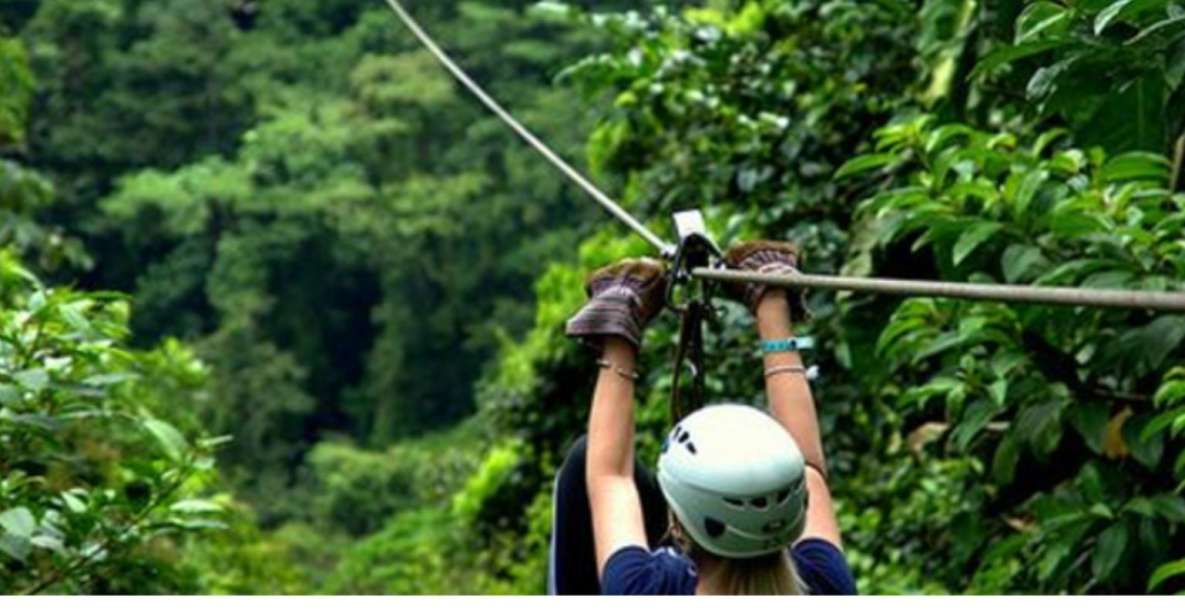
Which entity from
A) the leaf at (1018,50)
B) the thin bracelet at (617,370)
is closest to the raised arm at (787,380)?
the thin bracelet at (617,370)

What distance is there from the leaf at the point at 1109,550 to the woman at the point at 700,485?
500 millimetres

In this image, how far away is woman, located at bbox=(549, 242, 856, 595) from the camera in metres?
1.34

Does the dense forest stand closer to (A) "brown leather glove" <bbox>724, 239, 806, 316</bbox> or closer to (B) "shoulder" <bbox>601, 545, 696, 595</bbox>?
(A) "brown leather glove" <bbox>724, 239, 806, 316</bbox>

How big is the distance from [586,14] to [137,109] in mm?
21888

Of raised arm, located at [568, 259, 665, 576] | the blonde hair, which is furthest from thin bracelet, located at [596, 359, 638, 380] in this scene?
the blonde hair

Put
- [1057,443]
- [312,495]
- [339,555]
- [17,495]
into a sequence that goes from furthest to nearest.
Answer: [312,495] < [339,555] < [1057,443] < [17,495]

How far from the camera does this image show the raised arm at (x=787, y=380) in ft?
5.07

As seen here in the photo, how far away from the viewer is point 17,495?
1984 mm

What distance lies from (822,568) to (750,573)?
0.38ft

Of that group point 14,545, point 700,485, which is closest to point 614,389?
point 700,485

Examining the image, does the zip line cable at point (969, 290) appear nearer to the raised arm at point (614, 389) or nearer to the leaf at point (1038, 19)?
the raised arm at point (614, 389)

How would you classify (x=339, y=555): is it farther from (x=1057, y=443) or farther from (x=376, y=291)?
(x=1057, y=443)

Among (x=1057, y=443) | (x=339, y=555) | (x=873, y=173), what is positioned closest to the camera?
(x=1057, y=443)

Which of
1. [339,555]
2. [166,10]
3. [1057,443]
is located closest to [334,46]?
[166,10]
